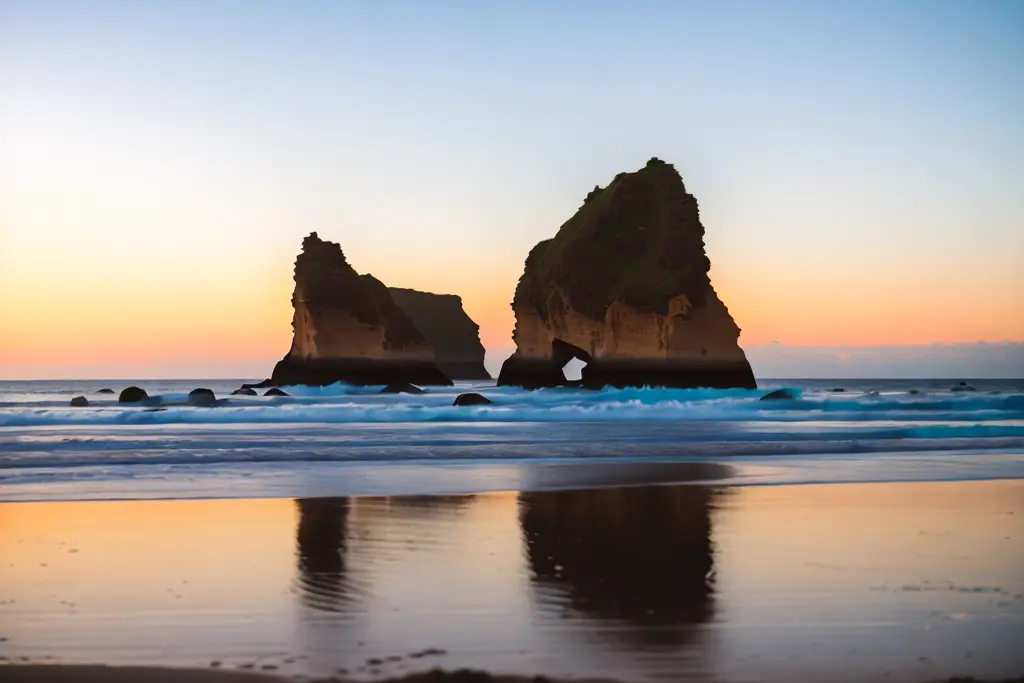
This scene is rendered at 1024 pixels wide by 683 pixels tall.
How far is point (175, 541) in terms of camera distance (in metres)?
7.62

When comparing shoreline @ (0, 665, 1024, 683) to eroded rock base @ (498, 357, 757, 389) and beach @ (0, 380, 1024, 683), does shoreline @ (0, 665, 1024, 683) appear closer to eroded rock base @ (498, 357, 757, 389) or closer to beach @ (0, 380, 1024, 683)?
beach @ (0, 380, 1024, 683)

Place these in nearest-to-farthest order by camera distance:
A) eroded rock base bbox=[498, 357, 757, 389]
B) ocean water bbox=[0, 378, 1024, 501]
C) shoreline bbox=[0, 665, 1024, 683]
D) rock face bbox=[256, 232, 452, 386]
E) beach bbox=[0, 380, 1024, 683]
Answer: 1. shoreline bbox=[0, 665, 1024, 683]
2. beach bbox=[0, 380, 1024, 683]
3. ocean water bbox=[0, 378, 1024, 501]
4. eroded rock base bbox=[498, 357, 757, 389]
5. rock face bbox=[256, 232, 452, 386]

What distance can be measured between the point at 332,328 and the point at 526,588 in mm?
59525

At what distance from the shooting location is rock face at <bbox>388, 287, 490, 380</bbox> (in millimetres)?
117188

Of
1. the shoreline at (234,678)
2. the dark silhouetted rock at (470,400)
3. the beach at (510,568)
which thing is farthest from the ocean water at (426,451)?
the shoreline at (234,678)

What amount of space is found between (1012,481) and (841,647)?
914 centimetres

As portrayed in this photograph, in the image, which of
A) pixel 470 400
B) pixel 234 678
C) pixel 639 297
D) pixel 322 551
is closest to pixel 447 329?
pixel 639 297

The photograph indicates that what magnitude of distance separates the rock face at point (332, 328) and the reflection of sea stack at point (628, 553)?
54251mm

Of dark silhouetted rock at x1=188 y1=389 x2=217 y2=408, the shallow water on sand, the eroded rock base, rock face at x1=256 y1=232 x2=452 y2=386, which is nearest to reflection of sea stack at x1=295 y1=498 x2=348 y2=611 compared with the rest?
the shallow water on sand

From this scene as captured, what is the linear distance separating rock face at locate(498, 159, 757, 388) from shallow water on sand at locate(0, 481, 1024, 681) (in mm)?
37585

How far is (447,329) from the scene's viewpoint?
119250 mm

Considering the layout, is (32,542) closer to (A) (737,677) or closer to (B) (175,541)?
(B) (175,541)

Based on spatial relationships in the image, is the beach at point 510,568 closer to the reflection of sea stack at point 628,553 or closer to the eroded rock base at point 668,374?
the reflection of sea stack at point 628,553

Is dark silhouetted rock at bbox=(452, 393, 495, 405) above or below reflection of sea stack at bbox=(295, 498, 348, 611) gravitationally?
above
